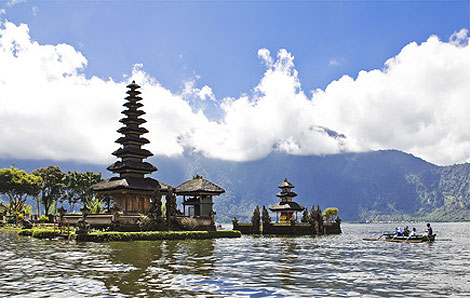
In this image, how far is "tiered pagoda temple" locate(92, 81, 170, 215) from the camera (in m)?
56.8

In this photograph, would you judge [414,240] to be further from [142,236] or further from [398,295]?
[398,295]

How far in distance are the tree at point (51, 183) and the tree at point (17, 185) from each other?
907cm

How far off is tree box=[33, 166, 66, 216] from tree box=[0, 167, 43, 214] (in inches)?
357

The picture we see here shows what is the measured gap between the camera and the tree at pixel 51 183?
9438cm

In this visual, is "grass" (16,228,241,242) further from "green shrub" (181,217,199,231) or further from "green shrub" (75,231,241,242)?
"green shrub" (181,217,199,231)

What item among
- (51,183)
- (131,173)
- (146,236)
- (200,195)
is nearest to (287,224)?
(200,195)

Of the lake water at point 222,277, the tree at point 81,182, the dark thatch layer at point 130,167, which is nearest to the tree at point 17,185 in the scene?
the tree at point 81,182

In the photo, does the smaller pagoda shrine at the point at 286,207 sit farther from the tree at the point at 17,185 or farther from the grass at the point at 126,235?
the tree at the point at 17,185

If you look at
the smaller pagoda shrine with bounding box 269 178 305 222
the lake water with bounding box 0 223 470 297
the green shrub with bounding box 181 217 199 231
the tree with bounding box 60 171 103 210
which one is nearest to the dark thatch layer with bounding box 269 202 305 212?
the smaller pagoda shrine with bounding box 269 178 305 222

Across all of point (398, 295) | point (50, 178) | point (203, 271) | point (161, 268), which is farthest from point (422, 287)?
point (50, 178)

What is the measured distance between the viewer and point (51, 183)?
311 feet

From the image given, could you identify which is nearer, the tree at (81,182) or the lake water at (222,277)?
the lake water at (222,277)

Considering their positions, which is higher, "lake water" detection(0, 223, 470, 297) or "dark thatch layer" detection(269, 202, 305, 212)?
"dark thatch layer" detection(269, 202, 305, 212)

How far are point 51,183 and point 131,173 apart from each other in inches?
1699
